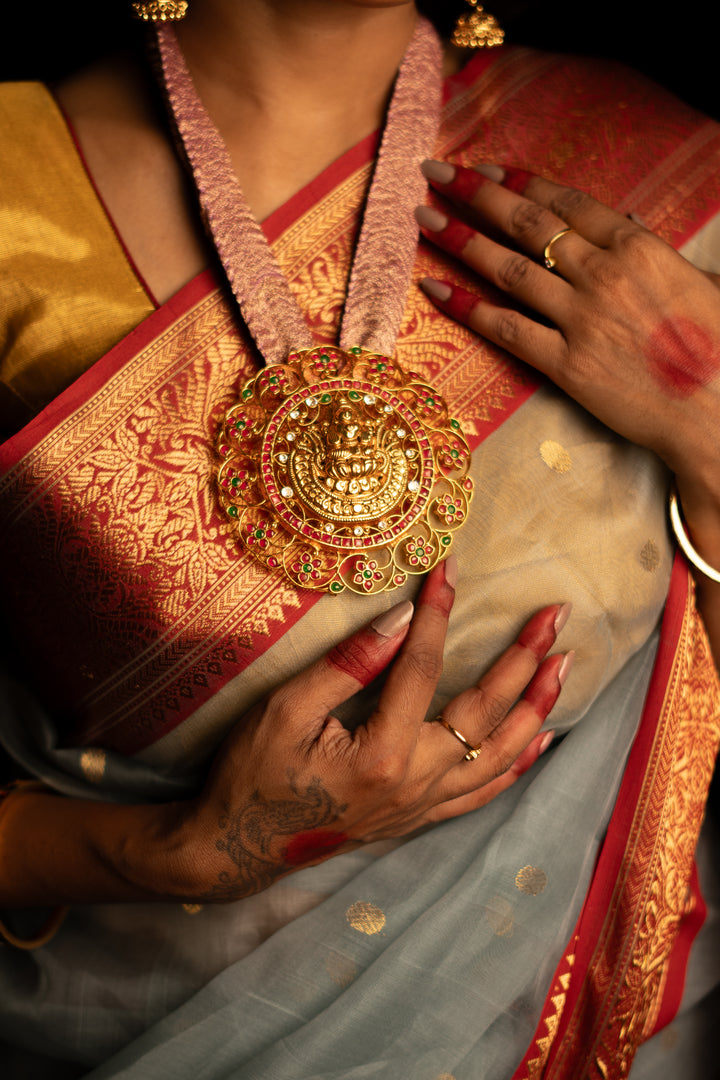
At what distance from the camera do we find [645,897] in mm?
908

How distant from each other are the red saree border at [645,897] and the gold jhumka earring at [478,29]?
25.1 inches

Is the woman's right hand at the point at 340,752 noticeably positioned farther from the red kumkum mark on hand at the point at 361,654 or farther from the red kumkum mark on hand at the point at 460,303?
the red kumkum mark on hand at the point at 460,303

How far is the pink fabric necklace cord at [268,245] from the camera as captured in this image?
2.63 feet

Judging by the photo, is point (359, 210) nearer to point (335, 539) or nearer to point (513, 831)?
point (335, 539)

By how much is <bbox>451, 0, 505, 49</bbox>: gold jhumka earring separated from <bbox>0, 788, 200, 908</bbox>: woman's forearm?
89 centimetres

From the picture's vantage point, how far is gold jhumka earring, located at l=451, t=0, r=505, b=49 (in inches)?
36.4

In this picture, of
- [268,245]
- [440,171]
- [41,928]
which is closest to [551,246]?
[440,171]

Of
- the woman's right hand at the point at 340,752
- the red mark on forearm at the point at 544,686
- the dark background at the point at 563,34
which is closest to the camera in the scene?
the woman's right hand at the point at 340,752

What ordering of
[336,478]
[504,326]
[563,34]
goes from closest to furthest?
[336,478]
[504,326]
[563,34]

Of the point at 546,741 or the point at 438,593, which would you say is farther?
the point at 546,741

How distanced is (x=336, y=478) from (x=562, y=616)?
0.27m

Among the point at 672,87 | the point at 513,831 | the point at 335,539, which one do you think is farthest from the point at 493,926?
the point at 672,87

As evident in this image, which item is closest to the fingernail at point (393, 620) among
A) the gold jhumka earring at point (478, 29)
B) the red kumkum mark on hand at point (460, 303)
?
the red kumkum mark on hand at point (460, 303)

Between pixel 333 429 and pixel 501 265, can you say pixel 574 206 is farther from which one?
pixel 333 429
